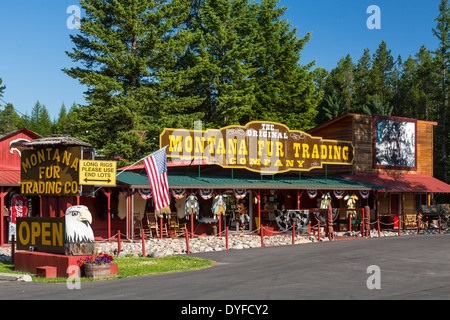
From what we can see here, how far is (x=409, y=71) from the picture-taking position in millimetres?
82625

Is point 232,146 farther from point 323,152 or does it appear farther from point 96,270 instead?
point 96,270

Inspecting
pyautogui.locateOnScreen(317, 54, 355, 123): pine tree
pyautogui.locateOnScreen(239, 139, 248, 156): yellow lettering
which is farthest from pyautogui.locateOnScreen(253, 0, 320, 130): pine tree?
pyautogui.locateOnScreen(239, 139, 248, 156): yellow lettering

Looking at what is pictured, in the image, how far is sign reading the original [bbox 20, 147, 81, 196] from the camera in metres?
17.7

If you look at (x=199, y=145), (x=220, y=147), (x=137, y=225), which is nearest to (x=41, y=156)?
(x=137, y=225)

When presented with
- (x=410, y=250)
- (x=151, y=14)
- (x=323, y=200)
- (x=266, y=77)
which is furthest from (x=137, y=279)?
(x=266, y=77)

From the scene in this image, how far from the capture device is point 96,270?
52.8 feet

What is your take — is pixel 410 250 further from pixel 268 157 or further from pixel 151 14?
pixel 151 14

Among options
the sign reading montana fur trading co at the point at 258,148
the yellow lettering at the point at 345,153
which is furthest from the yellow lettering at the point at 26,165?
the yellow lettering at the point at 345,153

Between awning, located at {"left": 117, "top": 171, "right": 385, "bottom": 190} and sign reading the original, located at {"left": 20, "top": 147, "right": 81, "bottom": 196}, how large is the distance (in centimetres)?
754

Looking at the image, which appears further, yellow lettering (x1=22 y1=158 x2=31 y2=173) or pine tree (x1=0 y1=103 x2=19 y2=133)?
pine tree (x1=0 y1=103 x2=19 y2=133)

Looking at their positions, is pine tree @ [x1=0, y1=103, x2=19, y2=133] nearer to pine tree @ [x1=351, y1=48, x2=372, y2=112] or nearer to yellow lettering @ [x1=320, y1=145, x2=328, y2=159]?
pine tree @ [x1=351, y1=48, x2=372, y2=112]

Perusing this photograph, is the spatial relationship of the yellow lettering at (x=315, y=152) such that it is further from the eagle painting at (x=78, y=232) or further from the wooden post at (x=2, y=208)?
the eagle painting at (x=78, y=232)

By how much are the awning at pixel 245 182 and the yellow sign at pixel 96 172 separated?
793 centimetres

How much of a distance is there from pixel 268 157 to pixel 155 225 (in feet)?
27.3
